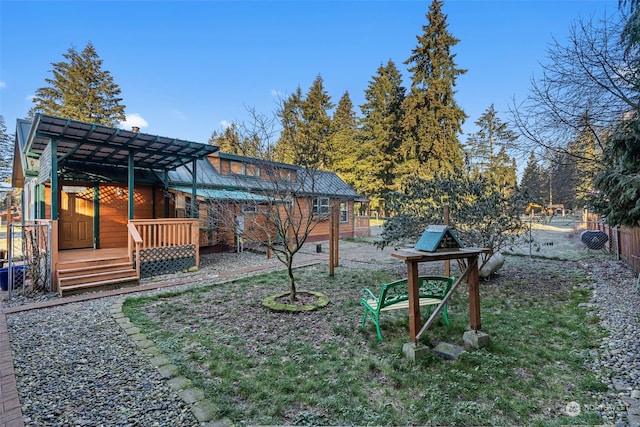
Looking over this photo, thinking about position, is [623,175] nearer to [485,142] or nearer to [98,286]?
[98,286]

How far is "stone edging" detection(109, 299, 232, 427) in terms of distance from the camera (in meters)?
2.42

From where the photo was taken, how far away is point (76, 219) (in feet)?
32.3

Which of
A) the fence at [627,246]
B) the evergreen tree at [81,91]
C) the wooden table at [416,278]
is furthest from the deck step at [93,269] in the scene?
the evergreen tree at [81,91]

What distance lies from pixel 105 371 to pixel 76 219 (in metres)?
8.80

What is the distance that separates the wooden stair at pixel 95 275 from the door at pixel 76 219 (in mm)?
3296

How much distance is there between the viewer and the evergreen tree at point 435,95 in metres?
25.8

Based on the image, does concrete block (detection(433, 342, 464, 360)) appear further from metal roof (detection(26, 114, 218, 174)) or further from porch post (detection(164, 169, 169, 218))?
porch post (detection(164, 169, 169, 218))

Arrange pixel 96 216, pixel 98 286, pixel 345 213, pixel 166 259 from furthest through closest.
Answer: pixel 345 213 → pixel 96 216 → pixel 166 259 → pixel 98 286

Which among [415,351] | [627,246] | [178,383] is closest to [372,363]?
[415,351]

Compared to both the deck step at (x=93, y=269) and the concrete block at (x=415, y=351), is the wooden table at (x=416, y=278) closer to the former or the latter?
the concrete block at (x=415, y=351)

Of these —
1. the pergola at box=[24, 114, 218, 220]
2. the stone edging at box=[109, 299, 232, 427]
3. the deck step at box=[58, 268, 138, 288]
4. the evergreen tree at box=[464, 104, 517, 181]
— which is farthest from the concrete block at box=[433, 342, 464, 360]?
the evergreen tree at box=[464, 104, 517, 181]

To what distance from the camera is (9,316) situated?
514 centimetres

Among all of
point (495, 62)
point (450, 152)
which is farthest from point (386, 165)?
point (495, 62)

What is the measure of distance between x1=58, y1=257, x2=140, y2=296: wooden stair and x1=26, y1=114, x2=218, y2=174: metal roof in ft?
9.15
